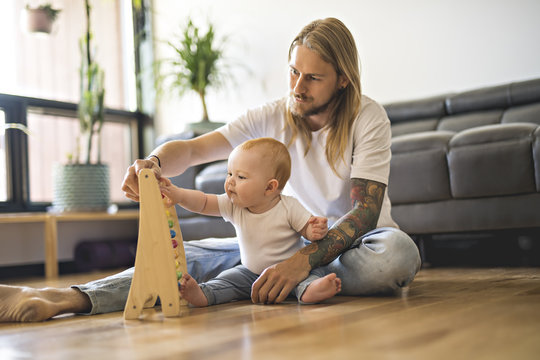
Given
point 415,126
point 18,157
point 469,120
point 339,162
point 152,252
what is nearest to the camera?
point 152,252

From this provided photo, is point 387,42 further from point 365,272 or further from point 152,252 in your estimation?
point 152,252

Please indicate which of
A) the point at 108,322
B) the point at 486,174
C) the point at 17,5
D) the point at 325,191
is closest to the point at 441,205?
the point at 486,174

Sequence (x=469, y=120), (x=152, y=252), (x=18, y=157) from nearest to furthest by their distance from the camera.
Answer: (x=152, y=252), (x=469, y=120), (x=18, y=157)

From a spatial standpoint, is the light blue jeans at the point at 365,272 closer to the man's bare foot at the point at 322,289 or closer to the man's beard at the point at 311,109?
the man's bare foot at the point at 322,289

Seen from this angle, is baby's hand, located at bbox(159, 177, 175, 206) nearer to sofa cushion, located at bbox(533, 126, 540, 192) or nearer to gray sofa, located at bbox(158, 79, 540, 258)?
gray sofa, located at bbox(158, 79, 540, 258)

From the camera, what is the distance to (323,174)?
1637 millimetres

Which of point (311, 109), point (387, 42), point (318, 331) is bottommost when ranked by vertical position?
point (318, 331)

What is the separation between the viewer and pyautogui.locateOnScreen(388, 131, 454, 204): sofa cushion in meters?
2.29

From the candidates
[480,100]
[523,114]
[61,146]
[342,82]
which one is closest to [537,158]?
[523,114]

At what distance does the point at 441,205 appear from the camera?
2295 millimetres

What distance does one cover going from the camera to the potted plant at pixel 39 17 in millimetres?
3303

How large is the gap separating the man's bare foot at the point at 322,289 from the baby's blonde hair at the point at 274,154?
0.28 m

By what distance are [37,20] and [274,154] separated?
245 cm

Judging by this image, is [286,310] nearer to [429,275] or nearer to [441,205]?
[429,275]
